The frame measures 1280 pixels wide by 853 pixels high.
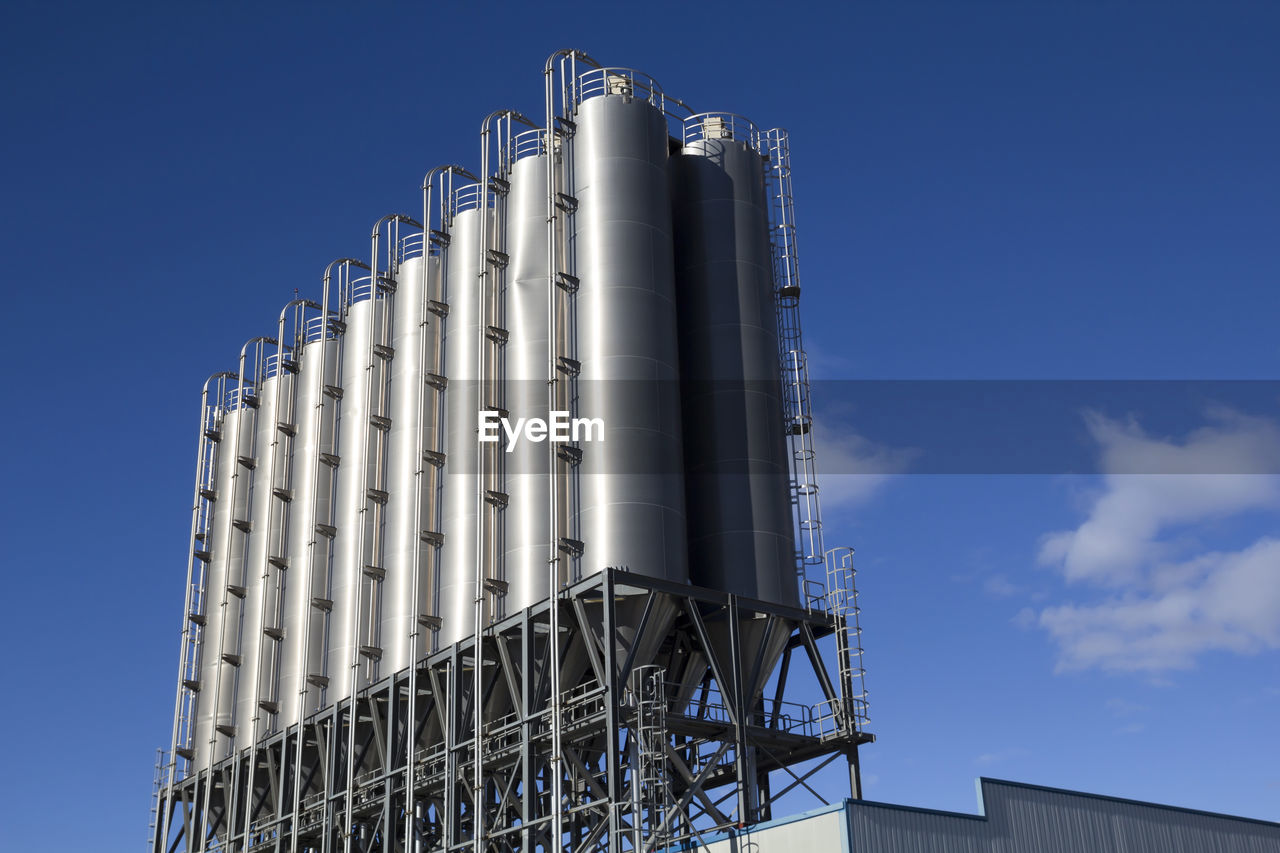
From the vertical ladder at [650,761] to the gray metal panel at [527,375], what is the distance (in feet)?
13.6

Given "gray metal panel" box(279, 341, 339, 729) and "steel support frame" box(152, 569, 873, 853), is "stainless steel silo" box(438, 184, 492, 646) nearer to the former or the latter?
"steel support frame" box(152, 569, 873, 853)

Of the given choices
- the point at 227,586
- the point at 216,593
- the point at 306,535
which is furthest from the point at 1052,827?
the point at 216,593

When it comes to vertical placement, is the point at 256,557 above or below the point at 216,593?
above

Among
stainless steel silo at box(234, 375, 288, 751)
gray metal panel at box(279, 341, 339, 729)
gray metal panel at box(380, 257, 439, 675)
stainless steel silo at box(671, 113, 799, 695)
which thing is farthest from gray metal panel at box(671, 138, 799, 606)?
stainless steel silo at box(234, 375, 288, 751)

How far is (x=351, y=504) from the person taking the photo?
47.4 metres

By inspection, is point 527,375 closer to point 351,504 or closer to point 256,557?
point 351,504

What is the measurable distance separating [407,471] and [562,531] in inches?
374

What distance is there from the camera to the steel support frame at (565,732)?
1316 inches

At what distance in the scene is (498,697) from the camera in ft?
128

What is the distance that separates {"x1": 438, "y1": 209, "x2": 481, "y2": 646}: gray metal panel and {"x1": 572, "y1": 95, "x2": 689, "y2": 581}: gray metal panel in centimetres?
483

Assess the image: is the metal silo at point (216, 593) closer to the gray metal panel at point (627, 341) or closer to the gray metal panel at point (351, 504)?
the gray metal panel at point (351, 504)

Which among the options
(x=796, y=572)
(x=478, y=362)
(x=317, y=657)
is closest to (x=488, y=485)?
(x=478, y=362)

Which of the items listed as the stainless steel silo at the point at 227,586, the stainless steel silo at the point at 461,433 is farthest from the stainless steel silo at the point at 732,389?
the stainless steel silo at the point at 227,586

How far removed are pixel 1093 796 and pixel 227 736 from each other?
106 ft
